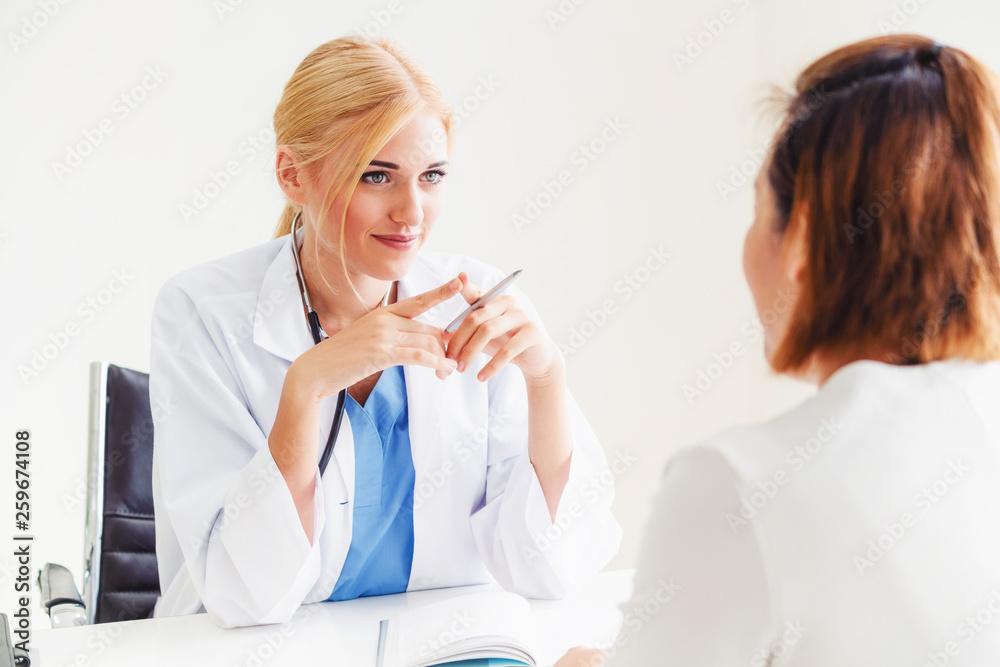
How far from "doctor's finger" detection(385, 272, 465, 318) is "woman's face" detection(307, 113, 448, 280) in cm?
17

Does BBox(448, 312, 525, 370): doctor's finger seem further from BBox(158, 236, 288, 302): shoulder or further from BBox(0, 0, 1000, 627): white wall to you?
BBox(0, 0, 1000, 627): white wall

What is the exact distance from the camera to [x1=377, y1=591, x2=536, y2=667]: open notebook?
928 millimetres

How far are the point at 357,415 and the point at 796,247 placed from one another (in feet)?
2.84

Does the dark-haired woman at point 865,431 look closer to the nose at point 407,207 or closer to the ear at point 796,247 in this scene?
the ear at point 796,247

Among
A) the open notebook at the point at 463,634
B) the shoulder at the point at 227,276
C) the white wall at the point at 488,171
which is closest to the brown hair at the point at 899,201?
the open notebook at the point at 463,634

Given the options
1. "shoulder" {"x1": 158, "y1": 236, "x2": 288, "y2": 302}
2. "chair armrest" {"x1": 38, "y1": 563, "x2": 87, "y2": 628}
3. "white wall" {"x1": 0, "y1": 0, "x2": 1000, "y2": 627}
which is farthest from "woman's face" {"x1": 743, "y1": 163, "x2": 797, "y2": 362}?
"white wall" {"x1": 0, "y1": 0, "x2": 1000, "y2": 627}

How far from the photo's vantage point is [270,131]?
8.13 feet

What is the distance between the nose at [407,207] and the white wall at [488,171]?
131 centimetres

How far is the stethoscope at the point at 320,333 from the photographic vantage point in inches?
49.8

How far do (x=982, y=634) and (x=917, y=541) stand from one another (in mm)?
→ 87

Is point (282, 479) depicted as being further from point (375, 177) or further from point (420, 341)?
point (375, 177)

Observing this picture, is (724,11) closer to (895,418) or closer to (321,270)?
(321,270)

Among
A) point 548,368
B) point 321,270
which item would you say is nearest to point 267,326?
point 321,270

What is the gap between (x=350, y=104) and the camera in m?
1.32
